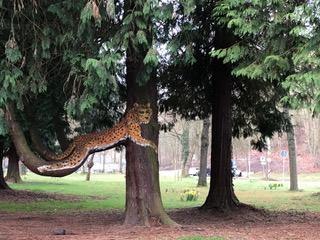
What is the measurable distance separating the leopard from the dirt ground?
1.66 meters

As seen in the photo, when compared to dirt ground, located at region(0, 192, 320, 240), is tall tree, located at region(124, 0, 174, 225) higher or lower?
higher

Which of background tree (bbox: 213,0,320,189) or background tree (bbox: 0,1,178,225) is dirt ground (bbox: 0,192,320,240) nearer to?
background tree (bbox: 0,1,178,225)

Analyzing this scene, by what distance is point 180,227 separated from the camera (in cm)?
1222

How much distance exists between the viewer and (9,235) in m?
11.0

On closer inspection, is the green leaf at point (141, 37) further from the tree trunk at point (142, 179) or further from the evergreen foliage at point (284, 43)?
the tree trunk at point (142, 179)

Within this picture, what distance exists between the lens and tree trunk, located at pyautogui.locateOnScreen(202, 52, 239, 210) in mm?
16359

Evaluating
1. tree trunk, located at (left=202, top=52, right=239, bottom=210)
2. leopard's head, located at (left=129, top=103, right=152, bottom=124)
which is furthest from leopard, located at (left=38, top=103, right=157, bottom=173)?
tree trunk, located at (left=202, top=52, right=239, bottom=210)

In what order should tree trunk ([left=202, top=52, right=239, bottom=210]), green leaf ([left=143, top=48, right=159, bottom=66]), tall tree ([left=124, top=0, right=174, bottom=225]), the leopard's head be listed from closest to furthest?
green leaf ([left=143, top=48, right=159, bottom=66]) < tall tree ([left=124, top=0, right=174, bottom=225]) < the leopard's head < tree trunk ([left=202, top=52, right=239, bottom=210])

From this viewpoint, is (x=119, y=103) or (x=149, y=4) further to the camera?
(x=119, y=103)

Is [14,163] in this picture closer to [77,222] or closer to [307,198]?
[307,198]

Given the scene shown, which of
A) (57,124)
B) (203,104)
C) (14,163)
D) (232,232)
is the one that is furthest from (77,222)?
(14,163)

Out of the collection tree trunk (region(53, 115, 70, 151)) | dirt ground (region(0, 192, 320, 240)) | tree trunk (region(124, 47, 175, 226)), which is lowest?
dirt ground (region(0, 192, 320, 240))

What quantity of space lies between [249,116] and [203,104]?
177cm

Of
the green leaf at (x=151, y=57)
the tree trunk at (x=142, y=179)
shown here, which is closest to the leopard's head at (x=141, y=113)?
the tree trunk at (x=142, y=179)
